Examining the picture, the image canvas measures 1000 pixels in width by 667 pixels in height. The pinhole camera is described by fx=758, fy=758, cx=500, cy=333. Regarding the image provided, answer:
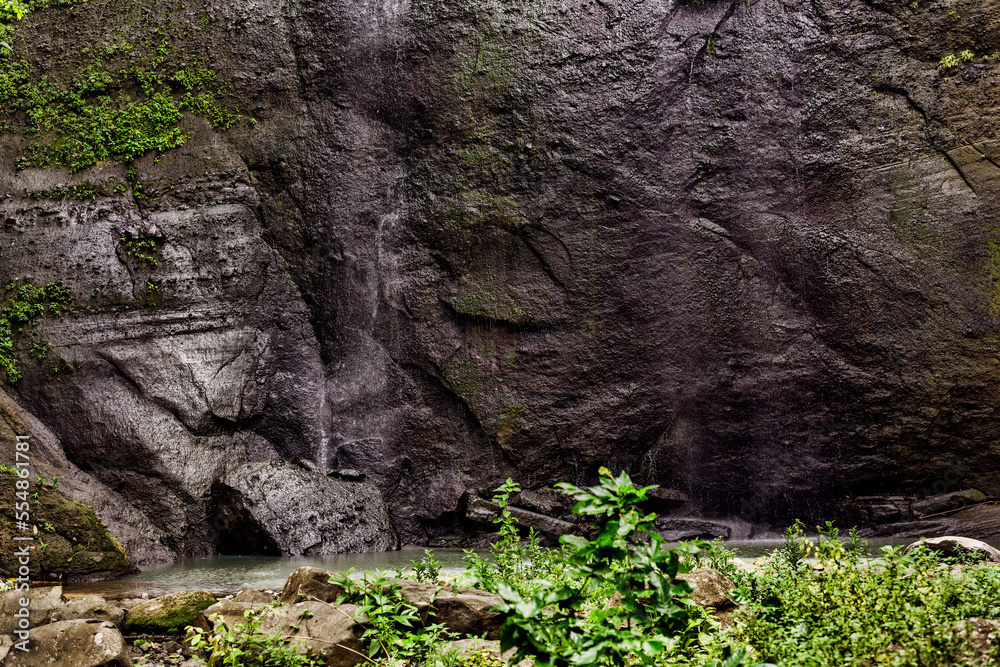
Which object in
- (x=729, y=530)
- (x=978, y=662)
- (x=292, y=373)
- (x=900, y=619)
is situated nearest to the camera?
(x=978, y=662)

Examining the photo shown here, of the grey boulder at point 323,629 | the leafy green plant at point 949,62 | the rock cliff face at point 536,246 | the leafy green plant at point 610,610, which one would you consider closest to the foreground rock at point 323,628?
the grey boulder at point 323,629

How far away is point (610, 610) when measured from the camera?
263 cm

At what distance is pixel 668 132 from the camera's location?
35.9 feet

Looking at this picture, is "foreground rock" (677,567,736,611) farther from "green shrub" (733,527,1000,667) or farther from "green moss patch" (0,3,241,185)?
"green moss patch" (0,3,241,185)

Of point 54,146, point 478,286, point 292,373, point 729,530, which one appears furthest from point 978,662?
point 54,146

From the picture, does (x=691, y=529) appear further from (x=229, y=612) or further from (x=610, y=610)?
(x=610, y=610)

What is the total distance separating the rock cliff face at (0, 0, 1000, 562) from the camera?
1018cm

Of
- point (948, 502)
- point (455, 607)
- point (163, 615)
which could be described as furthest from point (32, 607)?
point (948, 502)

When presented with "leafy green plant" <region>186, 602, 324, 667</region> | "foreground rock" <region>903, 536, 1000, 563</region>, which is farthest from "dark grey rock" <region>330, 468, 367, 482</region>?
"foreground rock" <region>903, 536, 1000, 563</region>

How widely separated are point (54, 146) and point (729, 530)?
35.4ft

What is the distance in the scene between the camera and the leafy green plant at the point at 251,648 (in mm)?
3802

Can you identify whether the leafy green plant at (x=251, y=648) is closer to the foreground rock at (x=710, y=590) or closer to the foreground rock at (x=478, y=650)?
the foreground rock at (x=478, y=650)

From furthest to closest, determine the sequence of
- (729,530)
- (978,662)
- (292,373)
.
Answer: (292,373)
(729,530)
(978,662)

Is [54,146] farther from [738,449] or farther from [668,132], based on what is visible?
[738,449]
